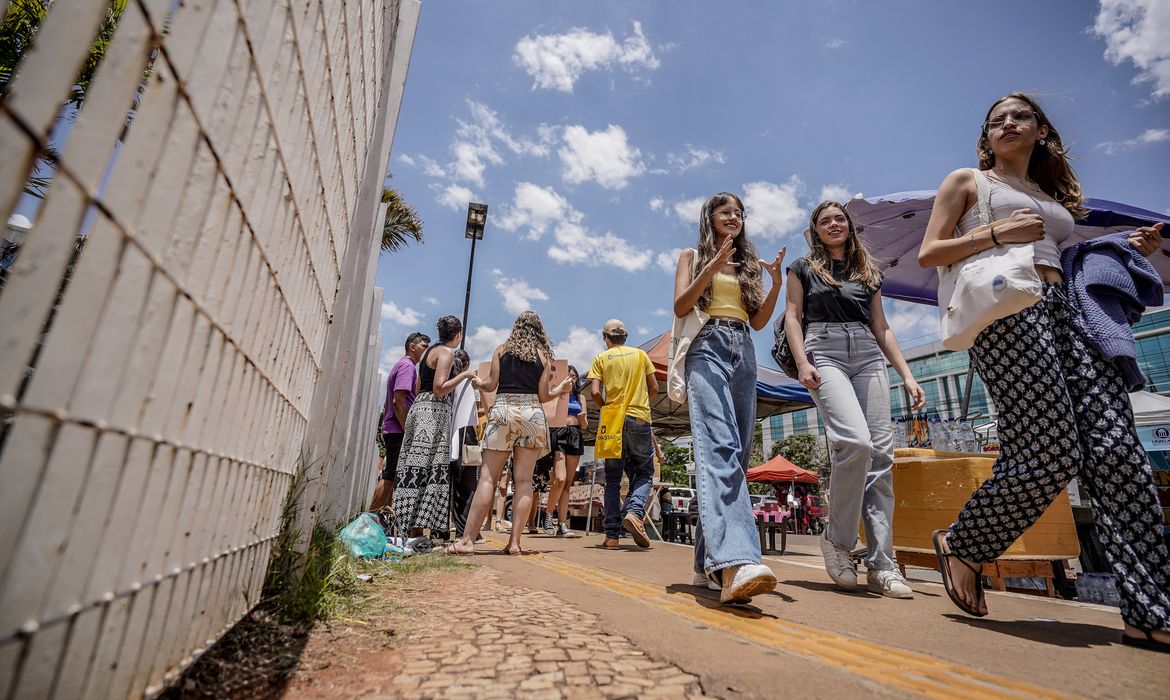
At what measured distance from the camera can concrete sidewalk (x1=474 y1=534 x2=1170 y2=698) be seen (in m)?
1.45

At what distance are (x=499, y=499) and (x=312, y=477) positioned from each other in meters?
8.17

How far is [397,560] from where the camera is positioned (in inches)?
141

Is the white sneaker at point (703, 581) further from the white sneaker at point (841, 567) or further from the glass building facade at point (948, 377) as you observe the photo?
the glass building facade at point (948, 377)

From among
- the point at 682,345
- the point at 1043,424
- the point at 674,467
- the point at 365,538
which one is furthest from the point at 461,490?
the point at 674,467

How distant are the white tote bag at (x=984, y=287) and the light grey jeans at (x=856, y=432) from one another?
0.66 meters

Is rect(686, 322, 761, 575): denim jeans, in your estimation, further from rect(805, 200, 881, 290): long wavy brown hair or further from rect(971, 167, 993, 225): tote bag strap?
rect(971, 167, 993, 225): tote bag strap

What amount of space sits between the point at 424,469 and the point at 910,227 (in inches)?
250

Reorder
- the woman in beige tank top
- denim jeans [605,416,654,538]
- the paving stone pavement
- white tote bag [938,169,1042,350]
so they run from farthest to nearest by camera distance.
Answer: denim jeans [605,416,654,538], white tote bag [938,169,1042,350], the woman in beige tank top, the paving stone pavement

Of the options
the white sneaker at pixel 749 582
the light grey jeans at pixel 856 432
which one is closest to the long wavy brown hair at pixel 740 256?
the light grey jeans at pixel 856 432

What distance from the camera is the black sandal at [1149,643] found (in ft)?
6.08

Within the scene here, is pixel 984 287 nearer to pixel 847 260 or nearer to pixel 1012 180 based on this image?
pixel 1012 180

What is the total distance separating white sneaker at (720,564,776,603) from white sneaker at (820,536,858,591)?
1086mm

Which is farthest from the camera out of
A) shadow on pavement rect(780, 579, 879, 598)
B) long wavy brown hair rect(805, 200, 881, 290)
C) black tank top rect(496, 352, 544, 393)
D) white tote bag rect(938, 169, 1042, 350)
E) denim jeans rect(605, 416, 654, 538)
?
denim jeans rect(605, 416, 654, 538)

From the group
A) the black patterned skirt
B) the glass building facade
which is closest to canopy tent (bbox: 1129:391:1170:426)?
the black patterned skirt
